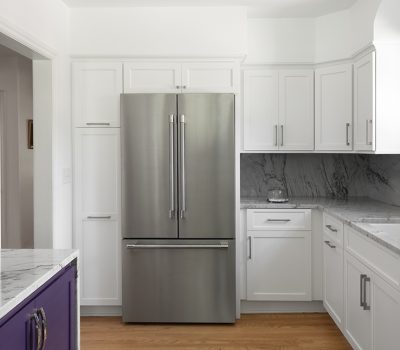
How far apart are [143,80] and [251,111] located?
97cm

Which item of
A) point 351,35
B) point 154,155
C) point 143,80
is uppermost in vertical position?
point 351,35

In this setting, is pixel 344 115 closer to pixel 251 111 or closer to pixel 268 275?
pixel 251 111

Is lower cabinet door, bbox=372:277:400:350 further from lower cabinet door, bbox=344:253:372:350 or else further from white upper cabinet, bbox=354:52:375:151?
white upper cabinet, bbox=354:52:375:151

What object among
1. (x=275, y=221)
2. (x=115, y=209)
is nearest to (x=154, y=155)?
(x=115, y=209)

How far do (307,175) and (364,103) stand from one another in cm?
104

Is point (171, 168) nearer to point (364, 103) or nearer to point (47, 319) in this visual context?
point (364, 103)

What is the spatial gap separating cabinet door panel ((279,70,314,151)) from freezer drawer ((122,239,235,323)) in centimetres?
108

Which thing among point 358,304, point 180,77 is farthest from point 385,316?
point 180,77

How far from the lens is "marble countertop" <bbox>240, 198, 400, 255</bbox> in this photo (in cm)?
232

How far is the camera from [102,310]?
3.70 metres

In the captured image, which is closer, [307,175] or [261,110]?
[261,110]

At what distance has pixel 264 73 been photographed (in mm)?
3863

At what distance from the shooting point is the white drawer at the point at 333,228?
3054 mm

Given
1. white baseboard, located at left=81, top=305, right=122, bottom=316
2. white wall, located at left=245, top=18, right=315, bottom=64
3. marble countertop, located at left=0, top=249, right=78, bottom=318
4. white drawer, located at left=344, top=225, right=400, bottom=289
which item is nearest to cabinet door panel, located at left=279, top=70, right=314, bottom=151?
white wall, located at left=245, top=18, right=315, bottom=64
